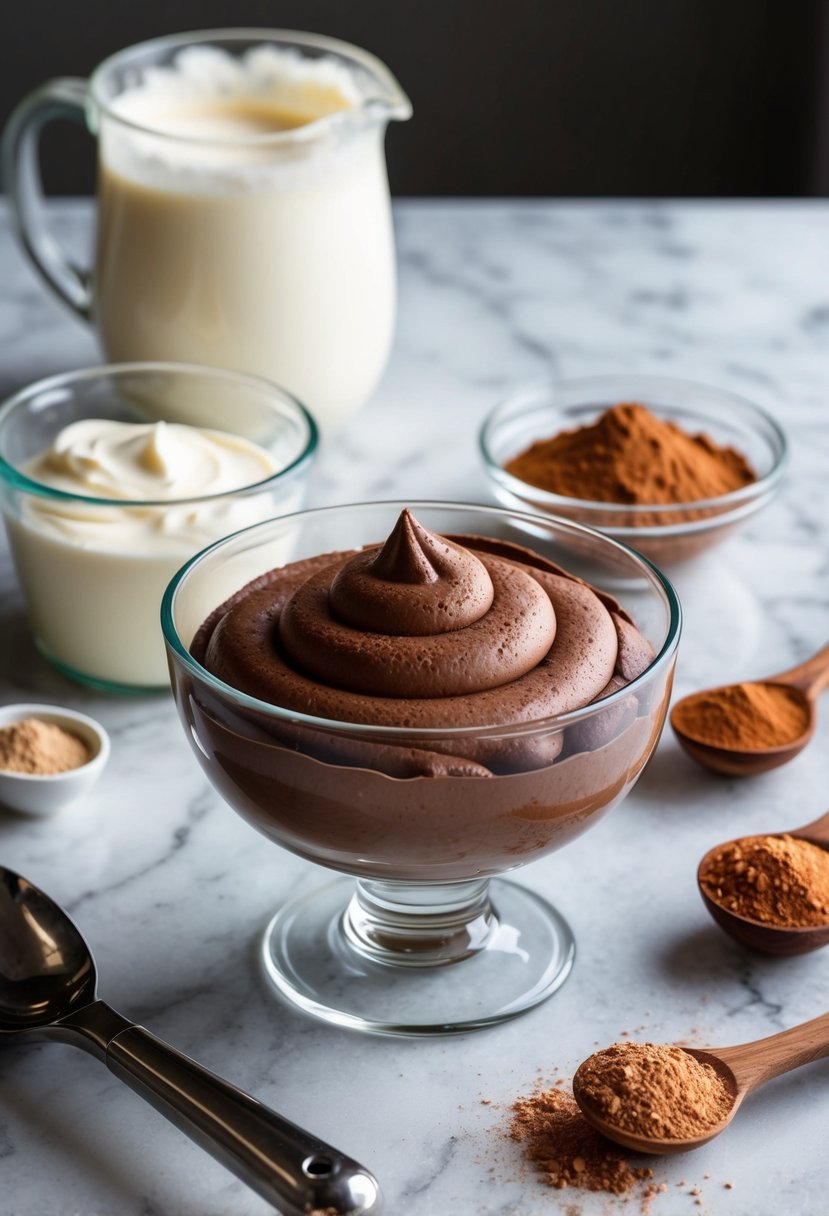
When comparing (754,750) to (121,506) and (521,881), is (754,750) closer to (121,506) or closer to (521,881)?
(521,881)

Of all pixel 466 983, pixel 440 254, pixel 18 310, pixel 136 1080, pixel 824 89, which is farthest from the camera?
pixel 824 89

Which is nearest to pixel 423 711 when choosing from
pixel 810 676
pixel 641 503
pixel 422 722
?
pixel 422 722

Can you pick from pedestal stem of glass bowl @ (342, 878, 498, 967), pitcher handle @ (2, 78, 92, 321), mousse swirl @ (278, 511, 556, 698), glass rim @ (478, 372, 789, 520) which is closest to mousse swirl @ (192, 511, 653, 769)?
mousse swirl @ (278, 511, 556, 698)

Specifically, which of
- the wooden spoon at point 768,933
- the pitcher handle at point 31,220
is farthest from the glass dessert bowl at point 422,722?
the pitcher handle at point 31,220

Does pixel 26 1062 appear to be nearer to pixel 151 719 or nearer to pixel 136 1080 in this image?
pixel 136 1080

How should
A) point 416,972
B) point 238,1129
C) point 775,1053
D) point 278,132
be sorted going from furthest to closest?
point 278,132, point 416,972, point 775,1053, point 238,1129

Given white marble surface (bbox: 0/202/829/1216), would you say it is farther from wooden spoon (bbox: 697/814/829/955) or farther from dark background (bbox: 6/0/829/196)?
dark background (bbox: 6/0/829/196)

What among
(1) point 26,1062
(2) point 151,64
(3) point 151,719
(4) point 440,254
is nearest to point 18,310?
(2) point 151,64

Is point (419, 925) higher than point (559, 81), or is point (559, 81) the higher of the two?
point (419, 925)
